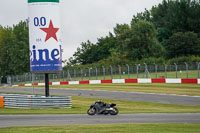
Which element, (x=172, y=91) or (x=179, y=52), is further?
(x=179, y=52)

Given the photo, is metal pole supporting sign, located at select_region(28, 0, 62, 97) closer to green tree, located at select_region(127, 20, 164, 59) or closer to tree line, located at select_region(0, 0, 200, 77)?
tree line, located at select_region(0, 0, 200, 77)

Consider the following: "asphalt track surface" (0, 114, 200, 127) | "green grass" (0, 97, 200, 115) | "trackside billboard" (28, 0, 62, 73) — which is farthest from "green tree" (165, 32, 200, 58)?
"asphalt track surface" (0, 114, 200, 127)

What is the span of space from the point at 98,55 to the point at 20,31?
2047cm

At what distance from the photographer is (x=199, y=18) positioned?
113312 millimetres

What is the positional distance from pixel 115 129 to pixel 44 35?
501 inches

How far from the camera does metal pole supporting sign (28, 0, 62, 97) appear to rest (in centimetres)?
2952

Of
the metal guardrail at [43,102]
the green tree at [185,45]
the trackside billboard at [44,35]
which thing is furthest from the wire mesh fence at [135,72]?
the green tree at [185,45]

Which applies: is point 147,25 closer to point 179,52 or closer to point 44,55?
point 179,52

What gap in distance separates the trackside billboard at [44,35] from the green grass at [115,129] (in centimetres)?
1114

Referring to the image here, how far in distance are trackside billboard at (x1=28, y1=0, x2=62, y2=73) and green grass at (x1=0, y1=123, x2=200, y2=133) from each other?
439 inches

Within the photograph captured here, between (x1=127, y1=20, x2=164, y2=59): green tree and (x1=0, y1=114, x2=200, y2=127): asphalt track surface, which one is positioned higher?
(x1=127, y1=20, x2=164, y2=59): green tree

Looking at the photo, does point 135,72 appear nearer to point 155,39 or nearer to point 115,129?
point 115,129

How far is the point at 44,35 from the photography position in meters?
29.8

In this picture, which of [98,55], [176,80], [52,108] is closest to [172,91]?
[176,80]
